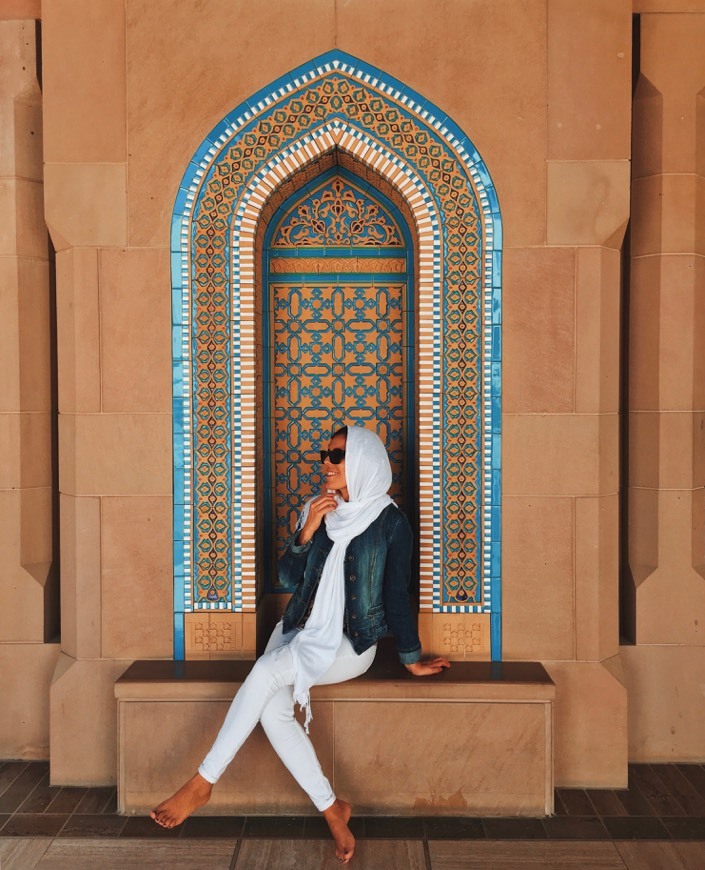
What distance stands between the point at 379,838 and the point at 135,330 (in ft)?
9.21

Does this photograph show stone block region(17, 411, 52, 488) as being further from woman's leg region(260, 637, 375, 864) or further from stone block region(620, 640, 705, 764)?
stone block region(620, 640, 705, 764)

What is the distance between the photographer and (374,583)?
4.18m

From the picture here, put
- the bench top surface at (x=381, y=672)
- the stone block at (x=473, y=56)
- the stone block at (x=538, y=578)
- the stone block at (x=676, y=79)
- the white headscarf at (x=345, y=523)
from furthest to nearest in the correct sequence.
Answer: the stone block at (x=676, y=79)
the stone block at (x=538, y=578)
the stone block at (x=473, y=56)
the bench top surface at (x=381, y=672)
the white headscarf at (x=345, y=523)

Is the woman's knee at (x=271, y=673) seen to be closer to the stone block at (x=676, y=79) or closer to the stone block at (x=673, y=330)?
the stone block at (x=673, y=330)

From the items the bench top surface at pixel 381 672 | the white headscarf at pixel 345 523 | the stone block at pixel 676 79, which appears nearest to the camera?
the white headscarf at pixel 345 523

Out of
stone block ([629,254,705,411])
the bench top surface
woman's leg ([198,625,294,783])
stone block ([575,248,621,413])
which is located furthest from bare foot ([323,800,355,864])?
stone block ([629,254,705,411])

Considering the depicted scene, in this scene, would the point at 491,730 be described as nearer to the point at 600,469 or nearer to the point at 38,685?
the point at 600,469

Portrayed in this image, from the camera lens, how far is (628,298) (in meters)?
4.94

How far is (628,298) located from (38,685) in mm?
4022

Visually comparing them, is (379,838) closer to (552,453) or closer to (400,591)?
(400,591)

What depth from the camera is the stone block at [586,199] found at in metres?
4.50

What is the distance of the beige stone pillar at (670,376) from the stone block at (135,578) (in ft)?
8.52

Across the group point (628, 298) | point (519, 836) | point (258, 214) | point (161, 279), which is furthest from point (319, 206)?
point (519, 836)

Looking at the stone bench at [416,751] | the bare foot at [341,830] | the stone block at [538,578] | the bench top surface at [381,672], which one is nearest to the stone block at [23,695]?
the bench top surface at [381,672]
